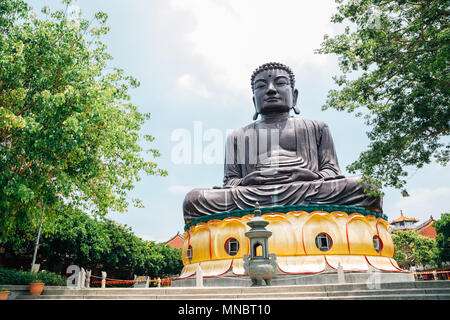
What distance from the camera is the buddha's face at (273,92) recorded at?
15.5m

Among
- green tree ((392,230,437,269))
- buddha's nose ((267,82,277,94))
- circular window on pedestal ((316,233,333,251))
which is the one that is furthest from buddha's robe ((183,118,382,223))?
green tree ((392,230,437,269))

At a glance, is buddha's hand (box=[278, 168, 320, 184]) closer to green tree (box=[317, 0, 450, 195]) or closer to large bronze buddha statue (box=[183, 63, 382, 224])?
large bronze buddha statue (box=[183, 63, 382, 224])

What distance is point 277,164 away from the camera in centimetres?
1388

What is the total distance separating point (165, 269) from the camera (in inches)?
1313

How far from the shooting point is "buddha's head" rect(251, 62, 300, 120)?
15547 millimetres

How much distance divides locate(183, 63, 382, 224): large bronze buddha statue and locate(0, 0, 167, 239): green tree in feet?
17.2

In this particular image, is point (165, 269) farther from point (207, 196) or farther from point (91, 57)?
point (91, 57)

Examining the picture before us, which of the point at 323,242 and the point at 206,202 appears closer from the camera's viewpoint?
the point at 323,242

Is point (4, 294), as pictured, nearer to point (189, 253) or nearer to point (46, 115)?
point (46, 115)

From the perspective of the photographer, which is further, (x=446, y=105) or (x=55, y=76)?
(x=55, y=76)

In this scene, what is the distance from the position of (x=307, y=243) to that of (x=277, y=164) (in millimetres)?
3617

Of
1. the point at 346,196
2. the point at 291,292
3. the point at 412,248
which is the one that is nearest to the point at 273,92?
the point at 346,196
